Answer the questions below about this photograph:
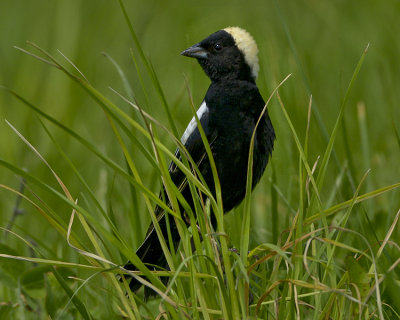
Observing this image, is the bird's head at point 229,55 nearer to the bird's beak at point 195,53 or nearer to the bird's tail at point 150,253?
the bird's beak at point 195,53

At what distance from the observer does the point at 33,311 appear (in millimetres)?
2270

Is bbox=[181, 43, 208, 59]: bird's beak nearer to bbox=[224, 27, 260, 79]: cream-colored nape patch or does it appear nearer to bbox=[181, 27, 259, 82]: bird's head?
bbox=[181, 27, 259, 82]: bird's head

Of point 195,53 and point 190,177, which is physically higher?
point 195,53

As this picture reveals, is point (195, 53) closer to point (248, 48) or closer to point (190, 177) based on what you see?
point (248, 48)

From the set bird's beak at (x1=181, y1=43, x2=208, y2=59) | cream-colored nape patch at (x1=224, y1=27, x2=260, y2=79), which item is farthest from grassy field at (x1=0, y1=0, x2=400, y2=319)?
bird's beak at (x1=181, y1=43, x2=208, y2=59)

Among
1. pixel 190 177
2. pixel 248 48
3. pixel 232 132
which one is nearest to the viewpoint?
pixel 190 177

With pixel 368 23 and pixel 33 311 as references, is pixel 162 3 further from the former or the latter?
pixel 33 311

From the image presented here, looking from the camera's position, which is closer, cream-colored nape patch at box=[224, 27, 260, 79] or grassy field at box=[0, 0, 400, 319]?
grassy field at box=[0, 0, 400, 319]

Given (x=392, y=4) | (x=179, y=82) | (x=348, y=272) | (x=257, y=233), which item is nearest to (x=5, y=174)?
(x=179, y=82)

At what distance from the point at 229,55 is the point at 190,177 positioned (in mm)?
1157

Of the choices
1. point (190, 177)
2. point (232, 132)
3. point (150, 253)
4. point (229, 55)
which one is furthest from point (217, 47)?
point (190, 177)

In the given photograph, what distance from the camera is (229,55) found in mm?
2932

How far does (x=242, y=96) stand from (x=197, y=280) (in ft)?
3.47

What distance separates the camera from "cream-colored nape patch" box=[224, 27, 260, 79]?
9.53ft
